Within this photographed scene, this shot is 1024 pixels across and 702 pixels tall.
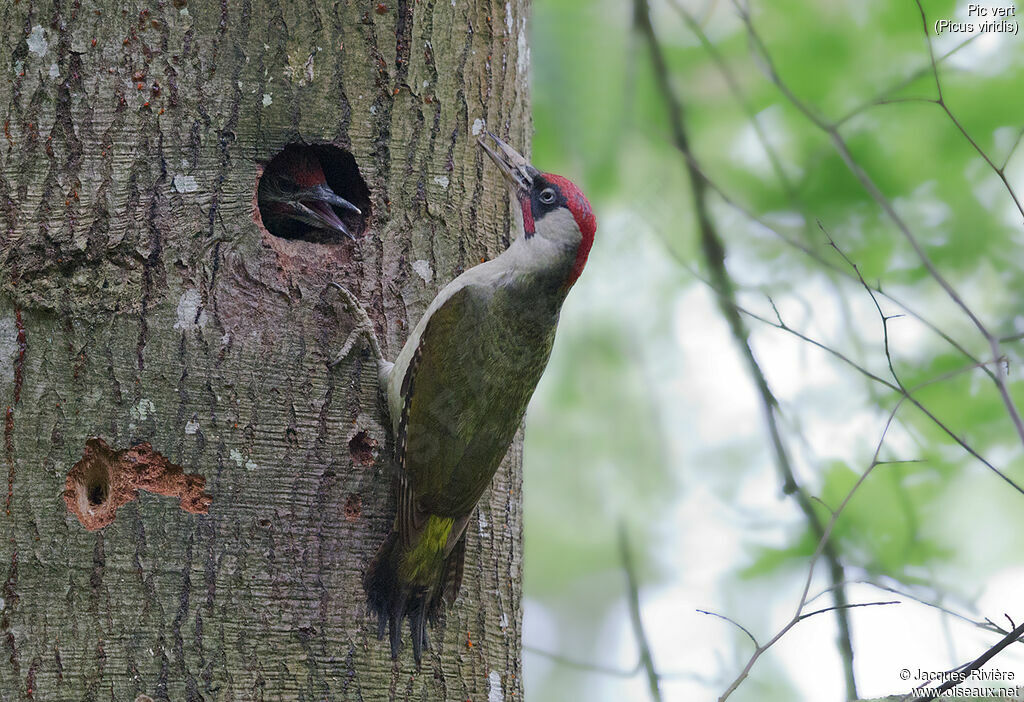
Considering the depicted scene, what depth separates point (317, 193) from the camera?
11.1 feet

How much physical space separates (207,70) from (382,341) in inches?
35.7

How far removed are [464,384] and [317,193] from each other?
0.80m

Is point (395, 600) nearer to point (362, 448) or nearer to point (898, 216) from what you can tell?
point (362, 448)

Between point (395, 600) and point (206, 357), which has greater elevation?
point (206, 357)

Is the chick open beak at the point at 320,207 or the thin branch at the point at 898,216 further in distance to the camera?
the chick open beak at the point at 320,207

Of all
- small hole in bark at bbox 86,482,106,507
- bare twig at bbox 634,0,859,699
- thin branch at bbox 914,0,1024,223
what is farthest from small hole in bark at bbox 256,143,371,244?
thin branch at bbox 914,0,1024,223

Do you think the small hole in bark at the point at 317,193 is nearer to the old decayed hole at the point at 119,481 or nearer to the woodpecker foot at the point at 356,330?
the woodpecker foot at the point at 356,330

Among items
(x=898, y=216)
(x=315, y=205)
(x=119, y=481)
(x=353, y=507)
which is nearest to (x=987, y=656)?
(x=353, y=507)

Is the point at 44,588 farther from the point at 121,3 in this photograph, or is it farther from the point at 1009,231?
the point at 1009,231

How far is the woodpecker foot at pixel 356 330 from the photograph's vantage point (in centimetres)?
292

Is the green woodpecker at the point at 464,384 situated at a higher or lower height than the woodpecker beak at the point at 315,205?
lower

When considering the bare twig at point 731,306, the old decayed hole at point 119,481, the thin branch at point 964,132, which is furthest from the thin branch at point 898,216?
the old decayed hole at point 119,481

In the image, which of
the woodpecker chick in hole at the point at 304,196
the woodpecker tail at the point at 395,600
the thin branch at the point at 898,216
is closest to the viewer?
the thin branch at the point at 898,216

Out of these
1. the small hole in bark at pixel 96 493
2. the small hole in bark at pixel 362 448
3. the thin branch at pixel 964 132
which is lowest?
the small hole in bark at pixel 96 493
